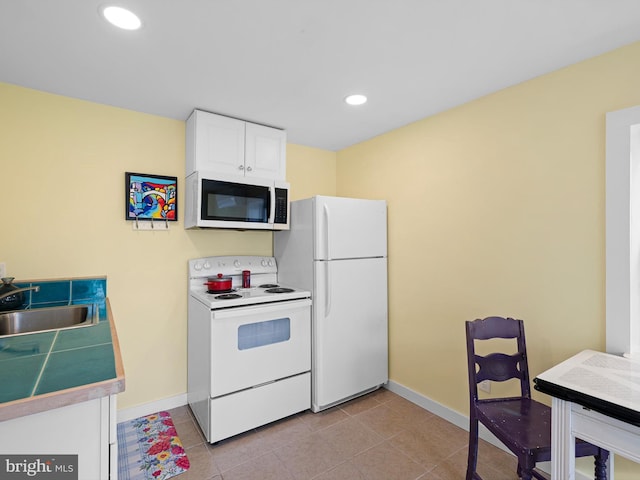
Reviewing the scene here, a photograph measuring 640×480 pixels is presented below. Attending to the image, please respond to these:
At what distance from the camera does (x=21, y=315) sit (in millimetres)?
1723

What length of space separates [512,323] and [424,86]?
156 centimetres

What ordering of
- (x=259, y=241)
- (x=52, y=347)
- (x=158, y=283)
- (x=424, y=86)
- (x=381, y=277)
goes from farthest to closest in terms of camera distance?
(x=259, y=241), (x=381, y=277), (x=158, y=283), (x=424, y=86), (x=52, y=347)

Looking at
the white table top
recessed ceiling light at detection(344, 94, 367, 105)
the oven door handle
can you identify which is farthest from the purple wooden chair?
recessed ceiling light at detection(344, 94, 367, 105)

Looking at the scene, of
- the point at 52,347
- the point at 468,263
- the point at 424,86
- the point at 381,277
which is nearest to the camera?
the point at 52,347

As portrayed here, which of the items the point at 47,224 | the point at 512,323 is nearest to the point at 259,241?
the point at 47,224

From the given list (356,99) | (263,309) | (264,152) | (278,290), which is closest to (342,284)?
(278,290)

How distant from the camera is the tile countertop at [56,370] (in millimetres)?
818

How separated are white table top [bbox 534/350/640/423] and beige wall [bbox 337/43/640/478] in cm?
27

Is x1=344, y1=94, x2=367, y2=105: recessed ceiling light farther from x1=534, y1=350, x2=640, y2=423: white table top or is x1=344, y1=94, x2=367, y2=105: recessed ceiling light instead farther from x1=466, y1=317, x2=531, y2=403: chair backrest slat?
x1=534, y1=350, x2=640, y2=423: white table top

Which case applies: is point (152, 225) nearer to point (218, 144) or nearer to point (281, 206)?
point (218, 144)

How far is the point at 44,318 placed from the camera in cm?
179

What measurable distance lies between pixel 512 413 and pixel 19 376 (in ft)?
6.77

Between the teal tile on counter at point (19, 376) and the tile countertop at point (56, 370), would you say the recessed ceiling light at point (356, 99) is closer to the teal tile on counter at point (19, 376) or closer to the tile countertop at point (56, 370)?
the tile countertop at point (56, 370)

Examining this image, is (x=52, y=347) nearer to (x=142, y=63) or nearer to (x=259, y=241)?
(x=142, y=63)
